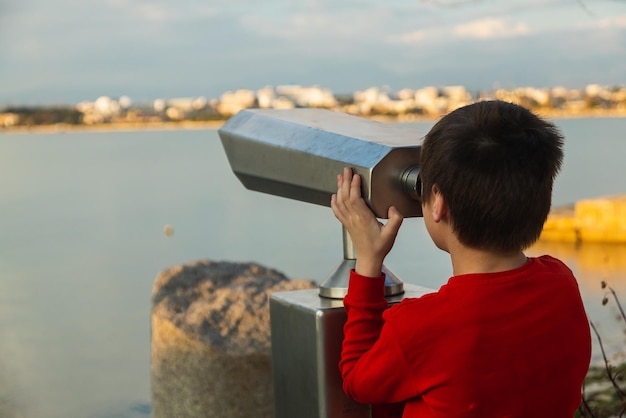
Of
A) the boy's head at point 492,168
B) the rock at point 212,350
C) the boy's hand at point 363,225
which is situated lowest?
the rock at point 212,350

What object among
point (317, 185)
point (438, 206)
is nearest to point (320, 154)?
point (317, 185)

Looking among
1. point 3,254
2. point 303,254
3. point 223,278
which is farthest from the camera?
point 3,254

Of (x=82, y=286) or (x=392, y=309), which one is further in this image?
(x=82, y=286)

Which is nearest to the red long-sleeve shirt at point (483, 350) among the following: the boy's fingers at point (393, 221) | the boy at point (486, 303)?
the boy at point (486, 303)

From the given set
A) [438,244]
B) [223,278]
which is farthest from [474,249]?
[223,278]

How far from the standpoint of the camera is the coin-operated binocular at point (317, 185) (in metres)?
1.21

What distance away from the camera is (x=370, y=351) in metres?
1.18

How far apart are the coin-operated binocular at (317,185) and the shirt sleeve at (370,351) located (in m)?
0.04

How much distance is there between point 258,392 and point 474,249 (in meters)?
2.12

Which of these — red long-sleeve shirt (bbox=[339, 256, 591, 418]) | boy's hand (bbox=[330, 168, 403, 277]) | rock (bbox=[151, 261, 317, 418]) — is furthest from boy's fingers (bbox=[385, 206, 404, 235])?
rock (bbox=[151, 261, 317, 418])

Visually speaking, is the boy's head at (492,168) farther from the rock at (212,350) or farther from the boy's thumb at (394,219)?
the rock at (212,350)

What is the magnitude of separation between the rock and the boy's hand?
1.88m

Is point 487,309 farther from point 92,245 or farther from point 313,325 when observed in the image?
point 92,245

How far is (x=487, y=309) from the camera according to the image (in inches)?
44.9
